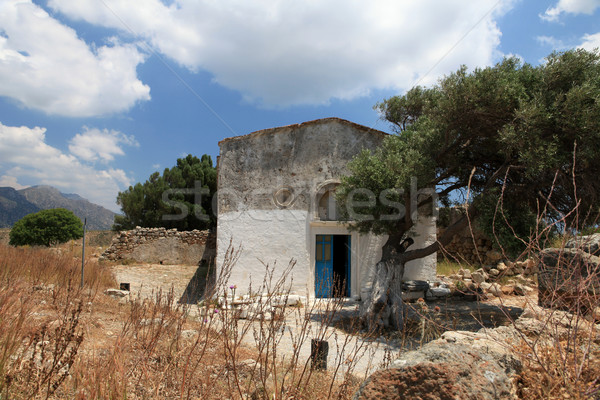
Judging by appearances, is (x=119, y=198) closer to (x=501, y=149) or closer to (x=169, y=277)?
(x=169, y=277)

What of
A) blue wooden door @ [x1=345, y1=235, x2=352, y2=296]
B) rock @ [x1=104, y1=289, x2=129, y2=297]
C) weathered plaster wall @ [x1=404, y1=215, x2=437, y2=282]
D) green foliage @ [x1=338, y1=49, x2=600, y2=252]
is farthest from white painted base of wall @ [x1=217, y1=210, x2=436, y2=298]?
rock @ [x1=104, y1=289, x2=129, y2=297]

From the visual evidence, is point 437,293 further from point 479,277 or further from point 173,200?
point 173,200

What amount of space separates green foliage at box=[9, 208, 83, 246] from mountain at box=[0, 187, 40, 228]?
110 m

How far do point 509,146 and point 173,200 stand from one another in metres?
19.8

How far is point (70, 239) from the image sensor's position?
22625mm

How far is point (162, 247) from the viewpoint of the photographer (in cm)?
1777

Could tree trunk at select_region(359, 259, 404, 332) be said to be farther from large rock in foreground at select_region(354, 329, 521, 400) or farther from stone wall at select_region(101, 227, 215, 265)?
stone wall at select_region(101, 227, 215, 265)

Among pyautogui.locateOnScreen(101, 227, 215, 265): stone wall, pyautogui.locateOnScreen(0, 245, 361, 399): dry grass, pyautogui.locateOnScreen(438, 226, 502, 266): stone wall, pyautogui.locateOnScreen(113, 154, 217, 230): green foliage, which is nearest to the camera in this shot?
pyautogui.locateOnScreen(0, 245, 361, 399): dry grass

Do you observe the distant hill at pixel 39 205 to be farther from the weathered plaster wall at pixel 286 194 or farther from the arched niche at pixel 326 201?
the arched niche at pixel 326 201

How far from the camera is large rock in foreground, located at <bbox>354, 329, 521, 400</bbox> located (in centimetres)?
222

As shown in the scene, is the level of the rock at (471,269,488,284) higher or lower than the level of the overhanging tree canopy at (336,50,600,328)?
lower

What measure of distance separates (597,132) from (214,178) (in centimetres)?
2071

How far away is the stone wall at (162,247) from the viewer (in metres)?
17.4

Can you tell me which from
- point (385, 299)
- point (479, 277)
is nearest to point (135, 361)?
point (385, 299)
